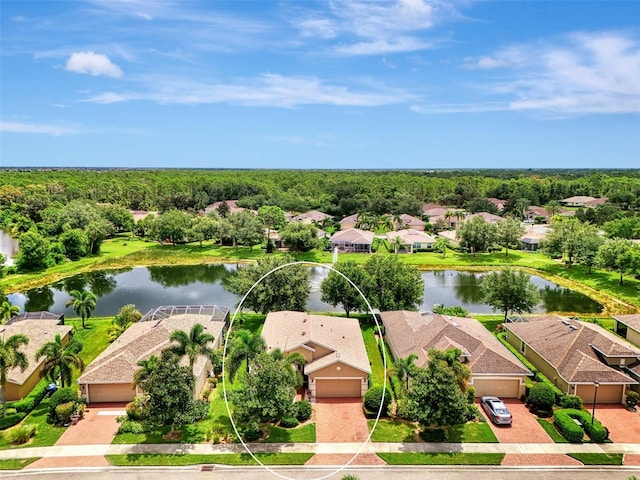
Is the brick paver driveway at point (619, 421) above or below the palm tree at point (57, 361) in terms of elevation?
below

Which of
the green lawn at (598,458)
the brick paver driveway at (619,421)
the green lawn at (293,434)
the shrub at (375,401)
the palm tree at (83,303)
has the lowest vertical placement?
the brick paver driveway at (619,421)

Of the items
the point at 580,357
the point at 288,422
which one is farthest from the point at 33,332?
the point at 580,357

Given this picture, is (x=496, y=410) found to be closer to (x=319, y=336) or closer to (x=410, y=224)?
(x=319, y=336)

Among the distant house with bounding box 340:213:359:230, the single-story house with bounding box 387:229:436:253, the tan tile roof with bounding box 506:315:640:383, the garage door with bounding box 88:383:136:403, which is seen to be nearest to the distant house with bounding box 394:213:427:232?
the distant house with bounding box 340:213:359:230

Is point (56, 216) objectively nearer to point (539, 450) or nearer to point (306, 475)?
point (306, 475)

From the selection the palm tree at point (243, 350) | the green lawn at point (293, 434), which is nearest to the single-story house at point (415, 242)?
the palm tree at point (243, 350)

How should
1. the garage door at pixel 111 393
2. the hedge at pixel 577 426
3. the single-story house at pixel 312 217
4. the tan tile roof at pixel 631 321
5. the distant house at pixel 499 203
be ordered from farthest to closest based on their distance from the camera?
the distant house at pixel 499 203 → the single-story house at pixel 312 217 → the tan tile roof at pixel 631 321 → the garage door at pixel 111 393 → the hedge at pixel 577 426

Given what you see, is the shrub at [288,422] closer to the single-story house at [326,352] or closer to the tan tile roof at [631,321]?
the single-story house at [326,352]
